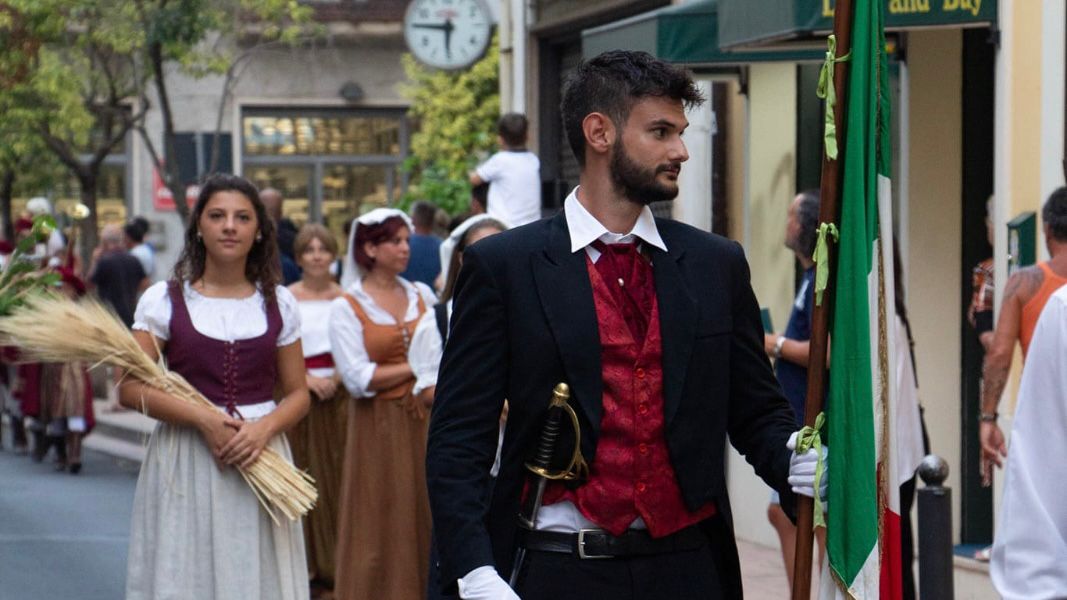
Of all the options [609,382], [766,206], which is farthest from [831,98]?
[766,206]

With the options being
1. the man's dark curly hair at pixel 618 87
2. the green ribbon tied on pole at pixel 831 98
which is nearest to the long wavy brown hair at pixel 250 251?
the man's dark curly hair at pixel 618 87

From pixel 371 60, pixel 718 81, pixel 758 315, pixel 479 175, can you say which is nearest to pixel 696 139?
pixel 718 81

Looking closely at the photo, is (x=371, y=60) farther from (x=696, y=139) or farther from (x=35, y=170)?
(x=696, y=139)

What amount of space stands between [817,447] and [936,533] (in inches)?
85.1

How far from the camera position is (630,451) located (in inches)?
149

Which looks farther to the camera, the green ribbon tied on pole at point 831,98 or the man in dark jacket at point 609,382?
the man in dark jacket at point 609,382

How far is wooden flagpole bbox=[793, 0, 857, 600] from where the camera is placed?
3623 mm

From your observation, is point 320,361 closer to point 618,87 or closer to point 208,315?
point 208,315

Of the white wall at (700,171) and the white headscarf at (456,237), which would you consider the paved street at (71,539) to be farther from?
the white headscarf at (456,237)

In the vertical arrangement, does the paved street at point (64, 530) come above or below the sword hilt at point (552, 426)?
below

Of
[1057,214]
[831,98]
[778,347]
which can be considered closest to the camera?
[831,98]

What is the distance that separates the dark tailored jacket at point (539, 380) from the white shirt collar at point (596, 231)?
0.08ft

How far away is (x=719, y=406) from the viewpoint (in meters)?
3.89

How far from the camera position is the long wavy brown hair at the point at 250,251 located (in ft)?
22.9
